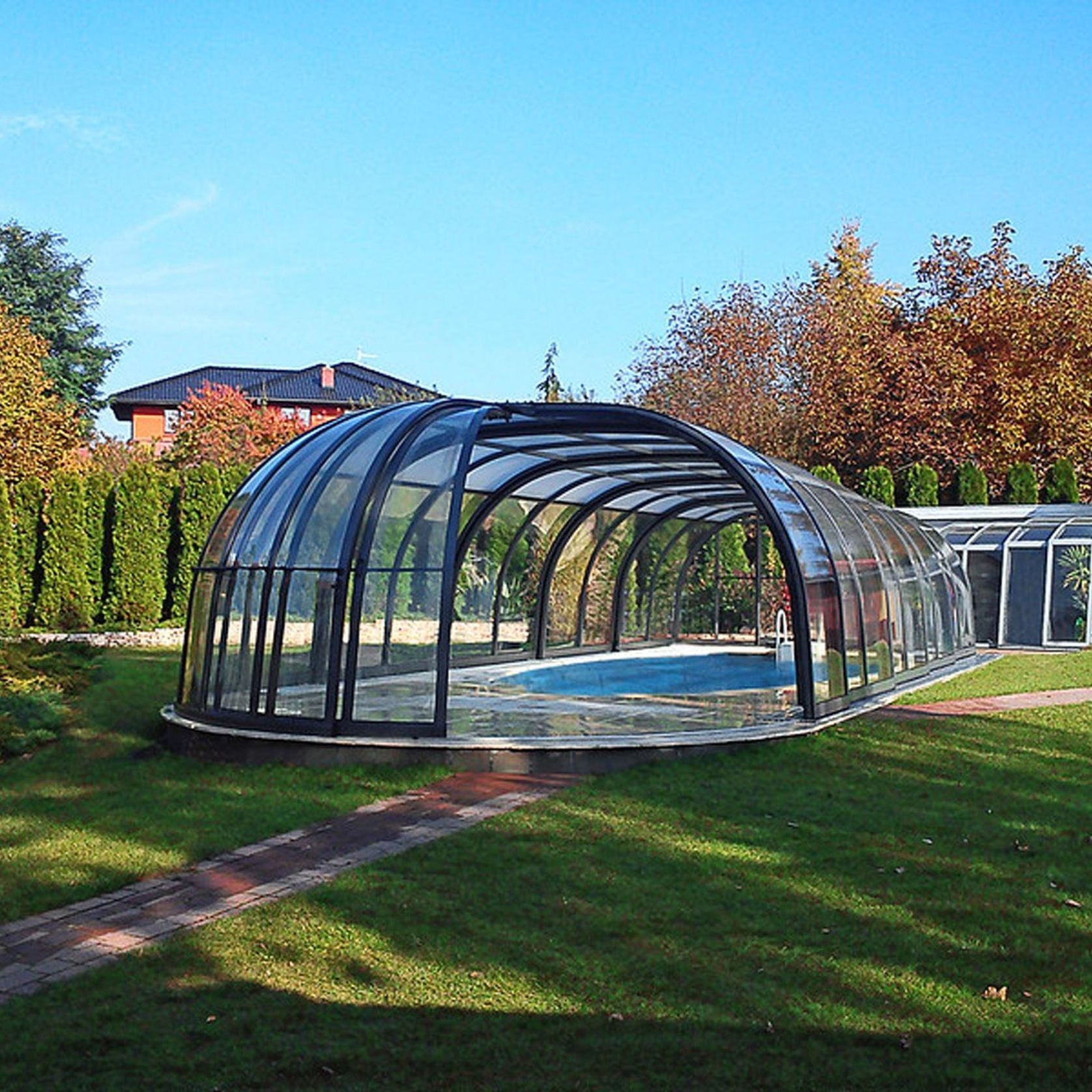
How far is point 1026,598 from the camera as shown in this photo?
23.4 m

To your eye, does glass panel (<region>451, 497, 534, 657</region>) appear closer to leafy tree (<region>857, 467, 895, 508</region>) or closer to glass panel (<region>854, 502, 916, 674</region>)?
glass panel (<region>854, 502, 916, 674</region>)

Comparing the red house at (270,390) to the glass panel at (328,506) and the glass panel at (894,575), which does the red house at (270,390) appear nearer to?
the glass panel at (894,575)

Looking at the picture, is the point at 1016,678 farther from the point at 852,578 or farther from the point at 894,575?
the point at 852,578

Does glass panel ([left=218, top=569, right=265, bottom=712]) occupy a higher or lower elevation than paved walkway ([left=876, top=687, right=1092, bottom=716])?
higher

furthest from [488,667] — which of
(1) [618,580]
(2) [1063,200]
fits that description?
(2) [1063,200]

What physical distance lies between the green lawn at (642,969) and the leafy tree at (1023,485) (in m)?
20.4

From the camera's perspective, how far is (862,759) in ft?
34.9

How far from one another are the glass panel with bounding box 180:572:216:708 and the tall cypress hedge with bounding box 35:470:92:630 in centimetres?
1401

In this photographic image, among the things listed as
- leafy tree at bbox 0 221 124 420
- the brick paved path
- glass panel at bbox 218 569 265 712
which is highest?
leafy tree at bbox 0 221 124 420

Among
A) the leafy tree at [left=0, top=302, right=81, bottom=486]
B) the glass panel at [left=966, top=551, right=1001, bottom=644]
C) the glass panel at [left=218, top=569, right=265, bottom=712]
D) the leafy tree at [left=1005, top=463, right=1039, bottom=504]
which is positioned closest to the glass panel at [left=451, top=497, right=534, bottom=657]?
the glass panel at [left=218, top=569, right=265, bottom=712]

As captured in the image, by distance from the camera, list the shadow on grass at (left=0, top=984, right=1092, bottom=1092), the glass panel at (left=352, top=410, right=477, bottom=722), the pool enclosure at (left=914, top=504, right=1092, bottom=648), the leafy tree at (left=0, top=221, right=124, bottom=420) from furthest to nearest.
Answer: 1. the leafy tree at (left=0, top=221, right=124, bottom=420)
2. the pool enclosure at (left=914, top=504, right=1092, bottom=648)
3. the glass panel at (left=352, top=410, right=477, bottom=722)
4. the shadow on grass at (left=0, top=984, right=1092, bottom=1092)

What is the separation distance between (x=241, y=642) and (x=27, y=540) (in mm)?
15839

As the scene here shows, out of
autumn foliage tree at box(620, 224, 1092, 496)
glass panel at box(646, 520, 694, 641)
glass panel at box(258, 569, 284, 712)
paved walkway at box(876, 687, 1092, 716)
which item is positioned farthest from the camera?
autumn foliage tree at box(620, 224, 1092, 496)

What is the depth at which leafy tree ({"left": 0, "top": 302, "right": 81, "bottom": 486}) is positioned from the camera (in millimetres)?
29859
